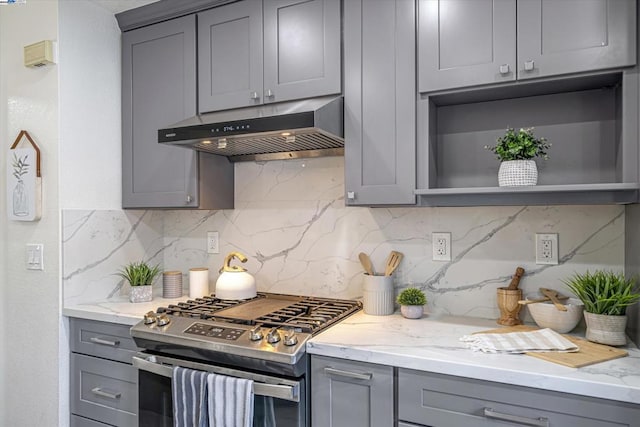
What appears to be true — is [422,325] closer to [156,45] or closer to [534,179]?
[534,179]

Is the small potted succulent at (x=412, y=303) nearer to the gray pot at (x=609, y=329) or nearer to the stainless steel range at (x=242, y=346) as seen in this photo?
the stainless steel range at (x=242, y=346)

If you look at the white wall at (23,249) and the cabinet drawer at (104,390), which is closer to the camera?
the cabinet drawer at (104,390)

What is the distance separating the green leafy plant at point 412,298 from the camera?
1.86 meters

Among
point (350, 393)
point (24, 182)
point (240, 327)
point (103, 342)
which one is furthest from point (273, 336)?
point (24, 182)

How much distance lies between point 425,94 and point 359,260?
0.84m

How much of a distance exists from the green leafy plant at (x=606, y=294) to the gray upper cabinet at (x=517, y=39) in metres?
0.71

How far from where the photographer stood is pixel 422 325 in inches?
70.0

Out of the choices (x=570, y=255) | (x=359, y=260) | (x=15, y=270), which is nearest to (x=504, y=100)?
(x=570, y=255)

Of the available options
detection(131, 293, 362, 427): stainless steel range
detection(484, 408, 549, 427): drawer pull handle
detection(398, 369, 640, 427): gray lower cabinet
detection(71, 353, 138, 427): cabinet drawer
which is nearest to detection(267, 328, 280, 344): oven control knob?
detection(131, 293, 362, 427): stainless steel range

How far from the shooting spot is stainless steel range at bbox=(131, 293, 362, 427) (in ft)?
5.01

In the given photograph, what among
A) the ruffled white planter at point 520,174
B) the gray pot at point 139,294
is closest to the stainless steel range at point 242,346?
the gray pot at point 139,294

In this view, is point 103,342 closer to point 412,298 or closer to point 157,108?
point 157,108

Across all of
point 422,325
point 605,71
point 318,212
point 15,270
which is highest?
point 605,71

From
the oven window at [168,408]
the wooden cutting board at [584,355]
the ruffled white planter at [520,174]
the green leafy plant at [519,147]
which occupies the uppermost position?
the green leafy plant at [519,147]
